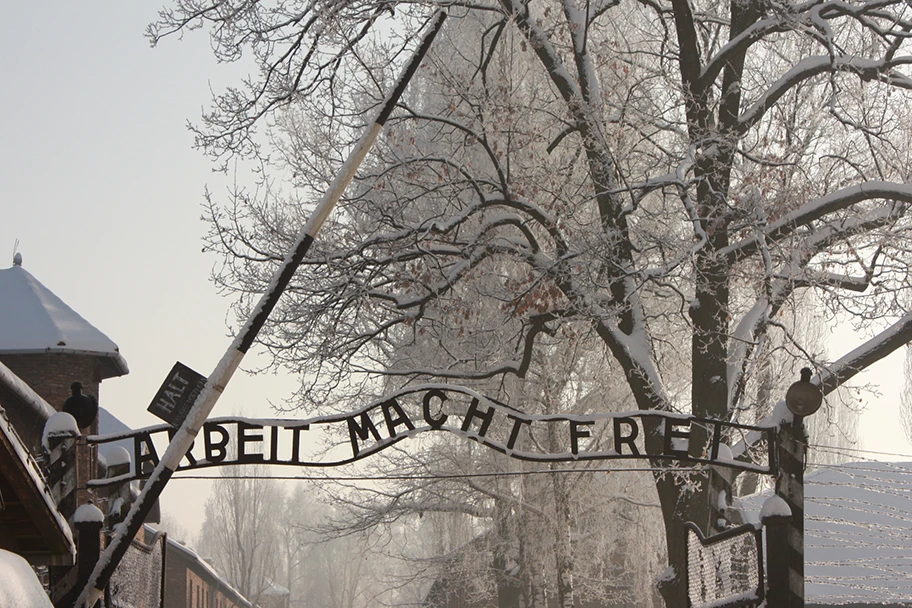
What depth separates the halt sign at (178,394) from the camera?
8992 millimetres

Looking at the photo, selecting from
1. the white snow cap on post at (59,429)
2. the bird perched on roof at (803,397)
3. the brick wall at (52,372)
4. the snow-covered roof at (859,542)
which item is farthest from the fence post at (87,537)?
the brick wall at (52,372)

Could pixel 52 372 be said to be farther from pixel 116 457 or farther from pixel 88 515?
pixel 88 515

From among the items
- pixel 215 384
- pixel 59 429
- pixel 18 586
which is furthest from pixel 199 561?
pixel 18 586

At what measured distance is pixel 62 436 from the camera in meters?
8.92

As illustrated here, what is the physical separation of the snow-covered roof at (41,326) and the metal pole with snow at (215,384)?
1316cm

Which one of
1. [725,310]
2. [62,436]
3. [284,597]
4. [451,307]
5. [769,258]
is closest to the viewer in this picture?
[62,436]

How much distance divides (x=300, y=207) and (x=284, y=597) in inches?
2627

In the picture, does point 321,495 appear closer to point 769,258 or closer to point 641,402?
point 641,402

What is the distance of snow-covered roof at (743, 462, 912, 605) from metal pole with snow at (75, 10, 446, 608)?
378 inches

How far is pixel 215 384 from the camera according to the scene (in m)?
8.87

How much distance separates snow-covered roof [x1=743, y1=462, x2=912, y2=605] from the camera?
1742 cm

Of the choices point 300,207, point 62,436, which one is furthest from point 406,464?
point 62,436

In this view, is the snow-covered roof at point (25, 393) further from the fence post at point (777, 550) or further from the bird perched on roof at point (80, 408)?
the fence post at point (777, 550)

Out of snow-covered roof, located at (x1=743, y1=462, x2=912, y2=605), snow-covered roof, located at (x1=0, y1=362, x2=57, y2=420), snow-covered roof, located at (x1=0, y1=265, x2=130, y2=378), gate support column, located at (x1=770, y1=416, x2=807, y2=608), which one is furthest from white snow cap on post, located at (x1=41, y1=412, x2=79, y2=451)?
snow-covered roof, located at (x1=0, y1=265, x2=130, y2=378)
